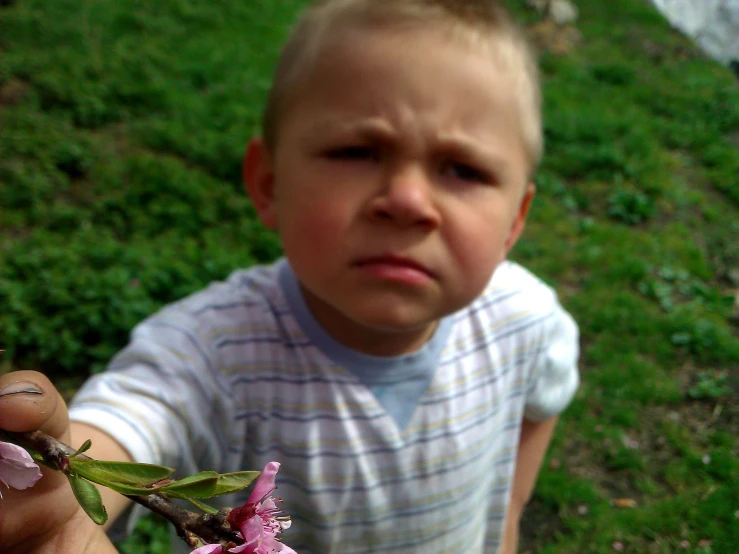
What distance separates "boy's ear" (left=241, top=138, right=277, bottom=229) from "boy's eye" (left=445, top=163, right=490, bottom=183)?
47 centimetres

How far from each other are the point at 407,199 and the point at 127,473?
0.84 m

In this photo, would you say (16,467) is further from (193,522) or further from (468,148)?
(468,148)

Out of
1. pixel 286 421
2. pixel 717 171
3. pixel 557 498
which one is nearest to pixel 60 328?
pixel 286 421

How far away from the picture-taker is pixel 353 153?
1.40 meters

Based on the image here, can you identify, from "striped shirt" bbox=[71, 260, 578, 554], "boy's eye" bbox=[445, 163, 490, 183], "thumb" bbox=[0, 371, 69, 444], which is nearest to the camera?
"thumb" bbox=[0, 371, 69, 444]

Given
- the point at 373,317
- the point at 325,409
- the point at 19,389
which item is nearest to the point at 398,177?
the point at 373,317

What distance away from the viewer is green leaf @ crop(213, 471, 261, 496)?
55 centimetres

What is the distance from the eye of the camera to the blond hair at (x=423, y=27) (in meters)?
1.46

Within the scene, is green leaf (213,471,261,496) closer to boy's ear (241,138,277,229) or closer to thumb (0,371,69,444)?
thumb (0,371,69,444)

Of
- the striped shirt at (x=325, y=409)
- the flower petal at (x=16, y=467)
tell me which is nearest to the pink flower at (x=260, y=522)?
the flower petal at (x=16, y=467)

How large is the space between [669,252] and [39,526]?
11.4ft

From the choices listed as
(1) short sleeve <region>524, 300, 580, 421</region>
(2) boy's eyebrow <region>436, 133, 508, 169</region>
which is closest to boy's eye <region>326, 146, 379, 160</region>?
(2) boy's eyebrow <region>436, 133, 508, 169</region>

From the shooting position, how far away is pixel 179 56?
5.52m

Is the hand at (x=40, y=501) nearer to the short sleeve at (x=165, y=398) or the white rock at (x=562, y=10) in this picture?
the short sleeve at (x=165, y=398)
